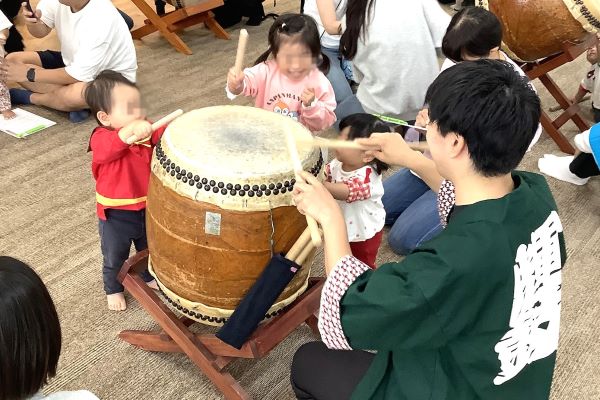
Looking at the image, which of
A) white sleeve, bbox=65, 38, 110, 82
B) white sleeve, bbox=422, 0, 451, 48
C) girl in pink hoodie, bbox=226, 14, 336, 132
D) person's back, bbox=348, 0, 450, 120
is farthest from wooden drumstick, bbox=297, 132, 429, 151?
white sleeve, bbox=65, 38, 110, 82

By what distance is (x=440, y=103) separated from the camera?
0.99 metres

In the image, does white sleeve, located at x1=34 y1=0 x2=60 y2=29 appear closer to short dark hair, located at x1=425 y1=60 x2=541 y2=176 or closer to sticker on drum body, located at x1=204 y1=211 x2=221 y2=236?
sticker on drum body, located at x1=204 y1=211 x2=221 y2=236

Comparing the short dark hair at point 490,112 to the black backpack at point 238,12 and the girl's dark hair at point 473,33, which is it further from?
the black backpack at point 238,12

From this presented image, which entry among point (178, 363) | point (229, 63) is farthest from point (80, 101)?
point (178, 363)

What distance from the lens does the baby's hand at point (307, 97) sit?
1948 millimetres

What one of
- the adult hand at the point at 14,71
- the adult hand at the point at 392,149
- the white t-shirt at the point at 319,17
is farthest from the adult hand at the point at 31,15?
the adult hand at the point at 392,149

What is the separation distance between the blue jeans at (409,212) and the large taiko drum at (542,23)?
0.83 m

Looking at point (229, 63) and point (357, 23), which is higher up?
point (357, 23)

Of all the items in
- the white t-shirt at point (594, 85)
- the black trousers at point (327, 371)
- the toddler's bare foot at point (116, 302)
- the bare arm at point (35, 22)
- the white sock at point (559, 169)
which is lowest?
the white sock at point (559, 169)

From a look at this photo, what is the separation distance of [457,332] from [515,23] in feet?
6.41

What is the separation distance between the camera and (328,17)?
8.44ft

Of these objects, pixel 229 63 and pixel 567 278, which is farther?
pixel 229 63

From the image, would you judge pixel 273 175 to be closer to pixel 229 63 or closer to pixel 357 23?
pixel 357 23

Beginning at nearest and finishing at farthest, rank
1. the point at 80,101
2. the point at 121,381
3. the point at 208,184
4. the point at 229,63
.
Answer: the point at 208,184, the point at 121,381, the point at 80,101, the point at 229,63
